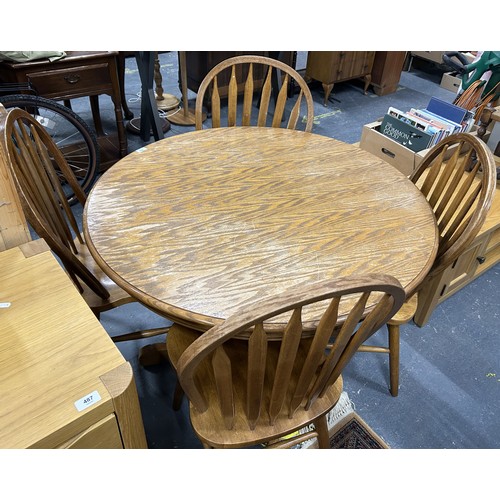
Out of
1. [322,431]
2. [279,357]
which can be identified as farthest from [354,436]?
[279,357]

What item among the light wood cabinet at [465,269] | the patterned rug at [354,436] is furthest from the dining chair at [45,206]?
the light wood cabinet at [465,269]

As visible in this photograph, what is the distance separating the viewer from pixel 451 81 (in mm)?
4379

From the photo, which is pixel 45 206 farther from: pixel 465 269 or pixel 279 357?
pixel 465 269

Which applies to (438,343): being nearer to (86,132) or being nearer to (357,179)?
(357,179)

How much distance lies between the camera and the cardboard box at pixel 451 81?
14.2 feet

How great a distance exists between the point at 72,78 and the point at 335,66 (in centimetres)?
233

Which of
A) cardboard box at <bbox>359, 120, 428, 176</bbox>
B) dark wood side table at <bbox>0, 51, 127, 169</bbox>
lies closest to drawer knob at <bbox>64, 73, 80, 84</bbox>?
dark wood side table at <bbox>0, 51, 127, 169</bbox>

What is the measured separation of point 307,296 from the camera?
769 millimetres

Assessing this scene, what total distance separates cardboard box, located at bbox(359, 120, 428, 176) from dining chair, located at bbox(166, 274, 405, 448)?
4.52 feet

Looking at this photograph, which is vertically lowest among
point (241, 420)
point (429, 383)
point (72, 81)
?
point (429, 383)

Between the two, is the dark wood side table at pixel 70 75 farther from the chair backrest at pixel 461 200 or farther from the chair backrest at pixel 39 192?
the chair backrest at pixel 461 200

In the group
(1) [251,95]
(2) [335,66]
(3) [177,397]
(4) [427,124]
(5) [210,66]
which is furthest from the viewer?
(2) [335,66]

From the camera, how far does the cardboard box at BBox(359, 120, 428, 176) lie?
222cm

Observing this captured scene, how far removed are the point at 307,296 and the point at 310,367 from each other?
26 centimetres
